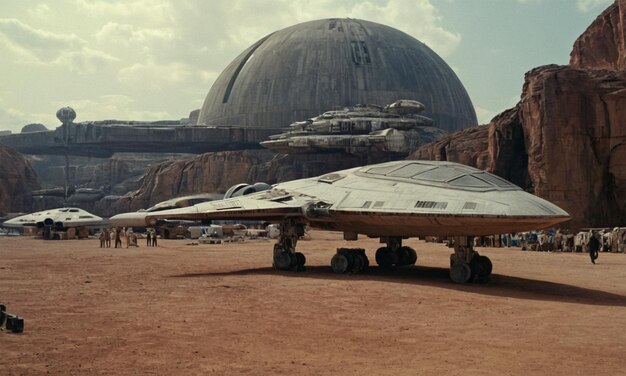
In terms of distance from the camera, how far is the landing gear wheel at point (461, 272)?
17875mm

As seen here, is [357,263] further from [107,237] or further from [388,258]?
[107,237]

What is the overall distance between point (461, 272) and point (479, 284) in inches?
22.5

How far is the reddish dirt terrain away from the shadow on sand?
2.3 inches

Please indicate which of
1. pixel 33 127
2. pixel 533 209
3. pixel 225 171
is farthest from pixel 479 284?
pixel 33 127

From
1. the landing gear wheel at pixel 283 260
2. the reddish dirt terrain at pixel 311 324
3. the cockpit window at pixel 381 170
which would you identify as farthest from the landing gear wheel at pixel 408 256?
the landing gear wheel at pixel 283 260

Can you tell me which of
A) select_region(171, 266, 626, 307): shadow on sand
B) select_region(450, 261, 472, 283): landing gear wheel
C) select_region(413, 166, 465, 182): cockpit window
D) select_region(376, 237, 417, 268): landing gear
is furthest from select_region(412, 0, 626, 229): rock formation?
select_region(450, 261, 472, 283): landing gear wheel

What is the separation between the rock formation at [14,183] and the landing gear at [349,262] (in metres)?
66.2

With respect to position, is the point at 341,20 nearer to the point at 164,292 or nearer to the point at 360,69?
the point at 360,69

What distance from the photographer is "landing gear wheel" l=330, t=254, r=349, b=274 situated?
2053cm

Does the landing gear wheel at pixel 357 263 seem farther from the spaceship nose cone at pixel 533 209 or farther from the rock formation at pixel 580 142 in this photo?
the rock formation at pixel 580 142

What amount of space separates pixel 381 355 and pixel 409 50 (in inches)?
3710

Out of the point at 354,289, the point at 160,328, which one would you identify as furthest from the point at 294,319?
the point at 354,289

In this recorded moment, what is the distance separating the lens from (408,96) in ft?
305

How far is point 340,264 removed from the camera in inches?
813
